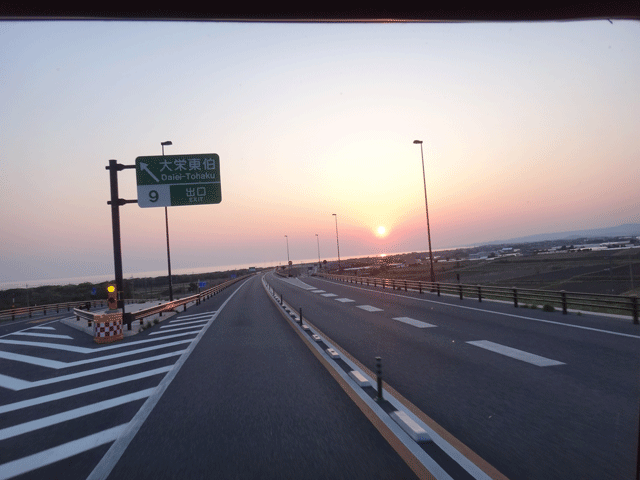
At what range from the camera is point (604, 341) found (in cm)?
1154

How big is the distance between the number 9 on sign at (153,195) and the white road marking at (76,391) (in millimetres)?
9991

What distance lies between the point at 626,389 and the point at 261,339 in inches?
425

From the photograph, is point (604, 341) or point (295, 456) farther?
point (604, 341)

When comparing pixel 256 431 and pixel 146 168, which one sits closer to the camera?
pixel 256 431

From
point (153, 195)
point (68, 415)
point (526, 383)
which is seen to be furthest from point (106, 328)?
point (526, 383)

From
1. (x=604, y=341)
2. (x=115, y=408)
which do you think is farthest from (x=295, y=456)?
(x=604, y=341)

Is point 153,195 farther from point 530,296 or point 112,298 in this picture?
point 530,296

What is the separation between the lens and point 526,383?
7.86 metres

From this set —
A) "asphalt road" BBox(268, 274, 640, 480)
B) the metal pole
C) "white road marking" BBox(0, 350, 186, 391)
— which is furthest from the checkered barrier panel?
"asphalt road" BBox(268, 274, 640, 480)

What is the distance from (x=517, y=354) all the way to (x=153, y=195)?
16.1m

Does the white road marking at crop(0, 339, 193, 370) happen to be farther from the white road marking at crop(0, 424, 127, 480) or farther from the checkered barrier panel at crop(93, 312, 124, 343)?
the white road marking at crop(0, 424, 127, 480)

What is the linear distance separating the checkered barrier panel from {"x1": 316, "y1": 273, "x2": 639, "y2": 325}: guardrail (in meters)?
18.1

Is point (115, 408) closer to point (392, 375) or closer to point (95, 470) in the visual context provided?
point (95, 470)

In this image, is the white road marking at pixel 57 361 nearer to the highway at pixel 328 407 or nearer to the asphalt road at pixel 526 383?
the highway at pixel 328 407
